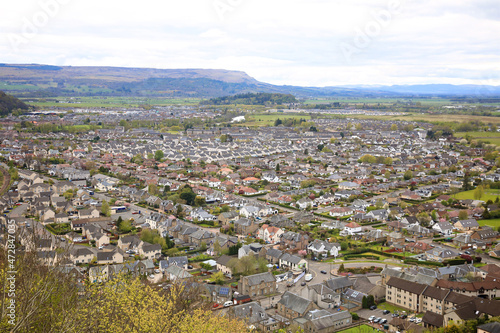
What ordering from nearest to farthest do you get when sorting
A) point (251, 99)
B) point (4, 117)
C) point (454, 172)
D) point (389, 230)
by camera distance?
point (389, 230) < point (454, 172) < point (4, 117) < point (251, 99)

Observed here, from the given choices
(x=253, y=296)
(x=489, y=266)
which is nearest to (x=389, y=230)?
(x=489, y=266)

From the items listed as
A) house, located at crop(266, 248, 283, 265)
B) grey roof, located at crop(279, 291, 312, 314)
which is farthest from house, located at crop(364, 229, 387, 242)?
grey roof, located at crop(279, 291, 312, 314)

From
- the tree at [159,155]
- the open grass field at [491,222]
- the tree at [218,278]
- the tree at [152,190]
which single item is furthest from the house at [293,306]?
the tree at [159,155]

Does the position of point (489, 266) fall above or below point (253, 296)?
above

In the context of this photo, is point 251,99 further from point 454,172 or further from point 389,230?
point 389,230

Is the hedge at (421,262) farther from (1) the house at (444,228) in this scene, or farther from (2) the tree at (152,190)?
(2) the tree at (152,190)

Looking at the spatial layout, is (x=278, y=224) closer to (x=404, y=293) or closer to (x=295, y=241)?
(x=295, y=241)

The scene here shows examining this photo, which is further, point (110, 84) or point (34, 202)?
point (110, 84)
